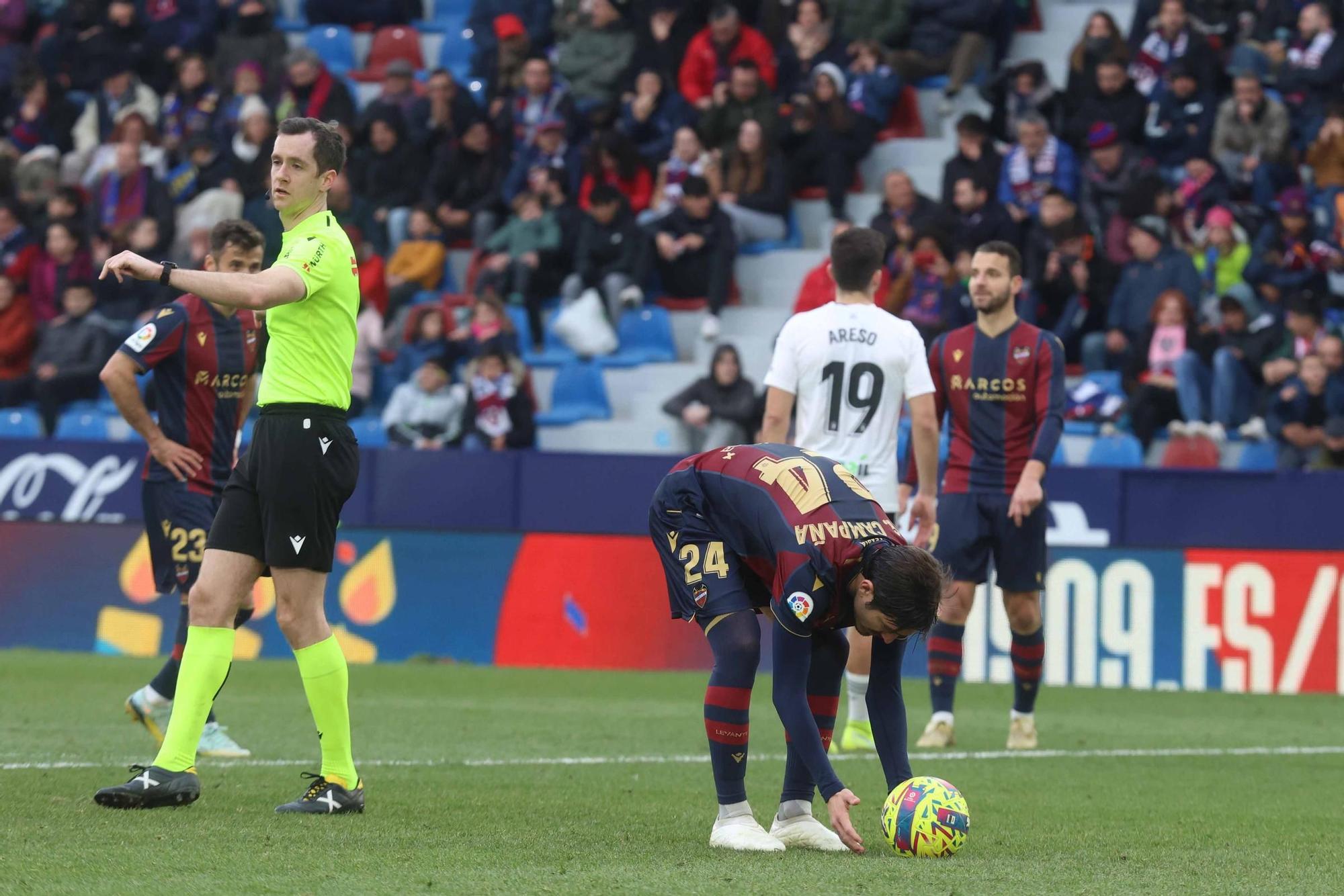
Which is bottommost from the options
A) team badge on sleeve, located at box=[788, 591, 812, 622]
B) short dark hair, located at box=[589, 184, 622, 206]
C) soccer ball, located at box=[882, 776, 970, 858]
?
soccer ball, located at box=[882, 776, 970, 858]

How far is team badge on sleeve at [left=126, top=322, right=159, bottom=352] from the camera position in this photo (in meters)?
8.66

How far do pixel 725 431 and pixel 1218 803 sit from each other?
8.99 metres

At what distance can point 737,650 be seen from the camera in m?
6.18

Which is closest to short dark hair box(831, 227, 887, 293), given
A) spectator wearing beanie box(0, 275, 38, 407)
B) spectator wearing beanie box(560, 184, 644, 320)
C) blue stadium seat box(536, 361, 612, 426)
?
blue stadium seat box(536, 361, 612, 426)

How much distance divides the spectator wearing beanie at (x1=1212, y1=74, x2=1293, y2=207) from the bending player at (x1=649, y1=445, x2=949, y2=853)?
12191 millimetres

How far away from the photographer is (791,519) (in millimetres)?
6000

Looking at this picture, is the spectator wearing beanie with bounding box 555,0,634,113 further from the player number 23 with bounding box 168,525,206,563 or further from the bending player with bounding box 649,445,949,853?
the bending player with bounding box 649,445,949,853

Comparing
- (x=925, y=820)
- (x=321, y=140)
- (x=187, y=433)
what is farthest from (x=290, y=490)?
(x=187, y=433)

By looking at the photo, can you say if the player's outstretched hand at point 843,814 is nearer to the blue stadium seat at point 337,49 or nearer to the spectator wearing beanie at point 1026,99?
Answer: the spectator wearing beanie at point 1026,99

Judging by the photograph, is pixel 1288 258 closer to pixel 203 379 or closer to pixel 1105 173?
pixel 1105 173

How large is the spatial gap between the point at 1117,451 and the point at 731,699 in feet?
33.1

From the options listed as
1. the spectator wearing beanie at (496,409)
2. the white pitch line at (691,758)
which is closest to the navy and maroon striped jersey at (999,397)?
the white pitch line at (691,758)

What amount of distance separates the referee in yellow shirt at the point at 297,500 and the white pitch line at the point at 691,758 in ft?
4.73

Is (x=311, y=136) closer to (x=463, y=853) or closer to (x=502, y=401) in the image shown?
(x=463, y=853)
